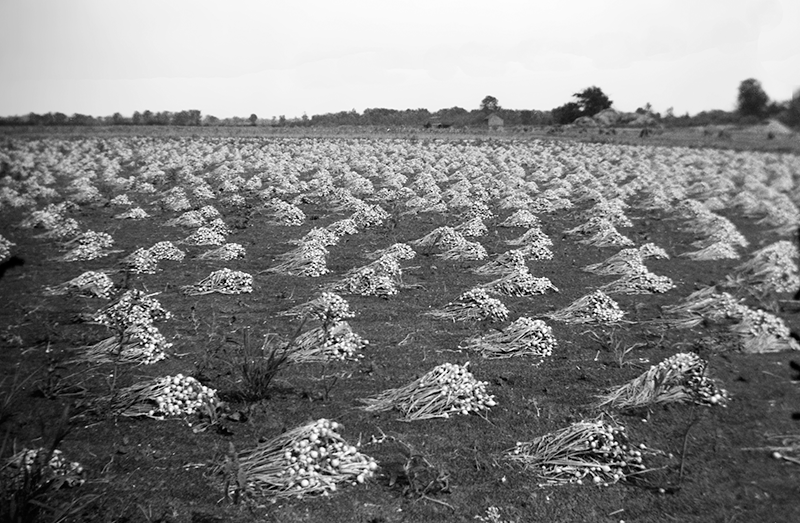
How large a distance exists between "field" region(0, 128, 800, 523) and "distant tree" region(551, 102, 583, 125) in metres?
45.1

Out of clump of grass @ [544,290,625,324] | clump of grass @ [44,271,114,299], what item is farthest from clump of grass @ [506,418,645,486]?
clump of grass @ [44,271,114,299]

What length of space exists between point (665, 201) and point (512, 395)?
15952mm

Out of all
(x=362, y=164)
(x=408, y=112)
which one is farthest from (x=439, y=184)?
(x=408, y=112)

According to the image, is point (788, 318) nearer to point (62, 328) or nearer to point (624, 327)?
point (624, 327)

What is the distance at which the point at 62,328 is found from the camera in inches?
364

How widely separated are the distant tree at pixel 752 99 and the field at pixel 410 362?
0.43 meters

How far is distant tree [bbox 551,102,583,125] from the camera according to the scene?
59319 millimetres

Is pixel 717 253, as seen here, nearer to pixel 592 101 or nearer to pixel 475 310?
pixel 475 310

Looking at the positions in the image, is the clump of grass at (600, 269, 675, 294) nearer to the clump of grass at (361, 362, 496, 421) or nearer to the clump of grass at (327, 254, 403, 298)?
the clump of grass at (327, 254, 403, 298)

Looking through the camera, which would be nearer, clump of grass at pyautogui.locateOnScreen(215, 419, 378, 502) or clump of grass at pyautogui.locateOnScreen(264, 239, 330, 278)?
clump of grass at pyautogui.locateOnScreen(215, 419, 378, 502)

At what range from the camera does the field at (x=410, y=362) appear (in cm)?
518

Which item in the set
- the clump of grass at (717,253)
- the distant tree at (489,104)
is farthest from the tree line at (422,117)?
the clump of grass at (717,253)

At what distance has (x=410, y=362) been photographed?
8148 millimetres

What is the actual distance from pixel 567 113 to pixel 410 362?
60.9m
